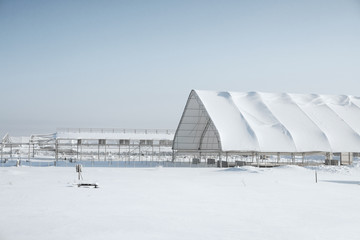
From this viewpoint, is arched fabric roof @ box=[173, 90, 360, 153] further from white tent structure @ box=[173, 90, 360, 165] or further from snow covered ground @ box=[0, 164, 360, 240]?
snow covered ground @ box=[0, 164, 360, 240]

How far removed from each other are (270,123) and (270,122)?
22 cm

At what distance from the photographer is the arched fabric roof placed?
41594 mm

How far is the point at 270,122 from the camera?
44719 mm

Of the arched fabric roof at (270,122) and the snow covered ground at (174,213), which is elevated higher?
the arched fabric roof at (270,122)

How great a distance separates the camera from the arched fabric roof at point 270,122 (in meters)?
41.6

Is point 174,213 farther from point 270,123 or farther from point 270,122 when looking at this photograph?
point 270,122

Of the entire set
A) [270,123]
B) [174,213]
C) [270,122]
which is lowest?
[174,213]

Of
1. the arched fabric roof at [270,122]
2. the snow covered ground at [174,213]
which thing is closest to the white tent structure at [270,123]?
the arched fabric roof at [270,122]

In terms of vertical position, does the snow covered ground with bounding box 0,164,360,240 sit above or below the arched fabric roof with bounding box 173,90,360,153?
below

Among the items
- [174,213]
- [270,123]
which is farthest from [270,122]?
[174,213]

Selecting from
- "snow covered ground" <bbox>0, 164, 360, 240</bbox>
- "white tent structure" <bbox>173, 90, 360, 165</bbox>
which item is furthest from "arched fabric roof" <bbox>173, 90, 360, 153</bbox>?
"snow covered ground" <bbox>0, 164, 360, 240</bbox>

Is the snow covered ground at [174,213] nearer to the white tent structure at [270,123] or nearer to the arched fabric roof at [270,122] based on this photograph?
the white tent structure at [270,123]

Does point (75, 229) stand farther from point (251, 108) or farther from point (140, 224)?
point (251, 108)

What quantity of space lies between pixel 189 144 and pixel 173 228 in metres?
42.5
